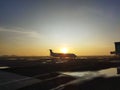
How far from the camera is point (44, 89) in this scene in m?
17.5

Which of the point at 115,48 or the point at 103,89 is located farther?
the point at 115,48

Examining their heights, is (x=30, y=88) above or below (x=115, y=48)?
below

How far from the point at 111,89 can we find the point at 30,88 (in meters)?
6.60

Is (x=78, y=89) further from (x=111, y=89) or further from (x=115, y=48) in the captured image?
(x=115, y=48)

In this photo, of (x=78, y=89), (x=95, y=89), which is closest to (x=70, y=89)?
(x=78, y=89)

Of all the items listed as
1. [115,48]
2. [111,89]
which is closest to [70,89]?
[111,89]

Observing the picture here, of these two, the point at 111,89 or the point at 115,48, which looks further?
the point at 115,48

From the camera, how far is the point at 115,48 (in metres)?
110

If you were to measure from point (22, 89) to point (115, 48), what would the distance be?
98.0m

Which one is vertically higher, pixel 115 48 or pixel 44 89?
pixel 115 48

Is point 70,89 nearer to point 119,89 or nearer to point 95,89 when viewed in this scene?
point 95,89

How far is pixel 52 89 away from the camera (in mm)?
17391

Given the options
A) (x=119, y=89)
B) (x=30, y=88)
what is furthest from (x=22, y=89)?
(x=119, y=89)

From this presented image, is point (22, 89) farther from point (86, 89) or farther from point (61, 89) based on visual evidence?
point (86, 89)
